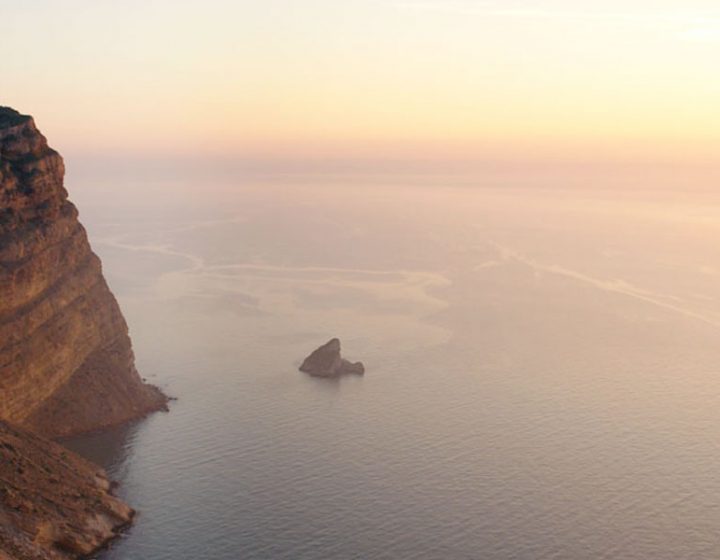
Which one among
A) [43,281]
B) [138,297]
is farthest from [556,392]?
[138,297]

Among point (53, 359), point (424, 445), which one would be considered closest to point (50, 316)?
point (53, 359)

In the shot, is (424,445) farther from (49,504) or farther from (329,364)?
(49,504)

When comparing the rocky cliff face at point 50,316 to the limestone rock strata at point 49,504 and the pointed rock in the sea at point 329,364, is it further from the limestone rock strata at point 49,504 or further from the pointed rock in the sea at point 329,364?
the pointed rock in the sea at point 329,364

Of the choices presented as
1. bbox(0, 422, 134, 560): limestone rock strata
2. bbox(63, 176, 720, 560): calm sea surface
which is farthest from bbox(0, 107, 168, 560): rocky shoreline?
bbox(63, 176, 720, 560): calm sea surface

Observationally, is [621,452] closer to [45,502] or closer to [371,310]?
[45,502]

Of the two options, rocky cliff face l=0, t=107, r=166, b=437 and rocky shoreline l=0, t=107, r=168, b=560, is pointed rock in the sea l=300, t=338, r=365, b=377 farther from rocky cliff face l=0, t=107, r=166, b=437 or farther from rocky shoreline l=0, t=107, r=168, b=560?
rocky shoreline l=0, t=107, r=168, b=560

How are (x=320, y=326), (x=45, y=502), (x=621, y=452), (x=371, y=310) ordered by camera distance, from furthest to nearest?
1. (x=371, y=310)
2. (x=320, y=326)
3. (x=621, y=452)
4. (x=45, y=502)
